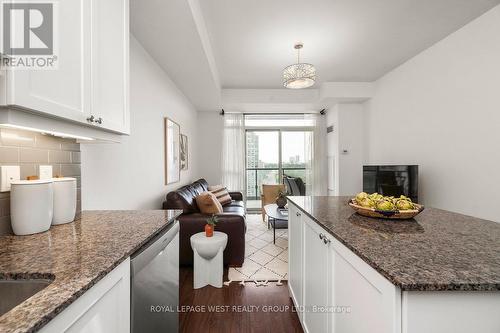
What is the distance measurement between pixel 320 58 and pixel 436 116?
1843mm

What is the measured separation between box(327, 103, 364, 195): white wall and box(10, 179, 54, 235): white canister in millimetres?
4761

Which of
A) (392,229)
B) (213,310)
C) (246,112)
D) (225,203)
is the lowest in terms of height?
(213,310)

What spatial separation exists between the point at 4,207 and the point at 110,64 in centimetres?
83

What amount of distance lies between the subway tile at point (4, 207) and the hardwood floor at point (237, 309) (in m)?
1.38

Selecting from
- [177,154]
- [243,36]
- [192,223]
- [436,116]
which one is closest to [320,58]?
[243,36]

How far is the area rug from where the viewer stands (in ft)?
8.21

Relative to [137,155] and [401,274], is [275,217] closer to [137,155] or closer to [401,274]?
[137,155]

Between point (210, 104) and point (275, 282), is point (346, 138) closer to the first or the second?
point (210, 104)

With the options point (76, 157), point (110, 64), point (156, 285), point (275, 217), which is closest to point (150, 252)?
point (156, 285)

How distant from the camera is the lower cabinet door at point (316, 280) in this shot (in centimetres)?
118

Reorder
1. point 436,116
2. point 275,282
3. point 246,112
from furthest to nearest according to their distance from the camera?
point 246,112 < point 436,116 < point 275,282

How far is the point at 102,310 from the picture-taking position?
71 centimetres

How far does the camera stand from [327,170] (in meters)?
5.54

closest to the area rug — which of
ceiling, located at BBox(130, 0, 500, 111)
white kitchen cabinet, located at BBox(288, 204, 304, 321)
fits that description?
white kitchen cabinet, located at BBox(288, 204, 304, 321)
